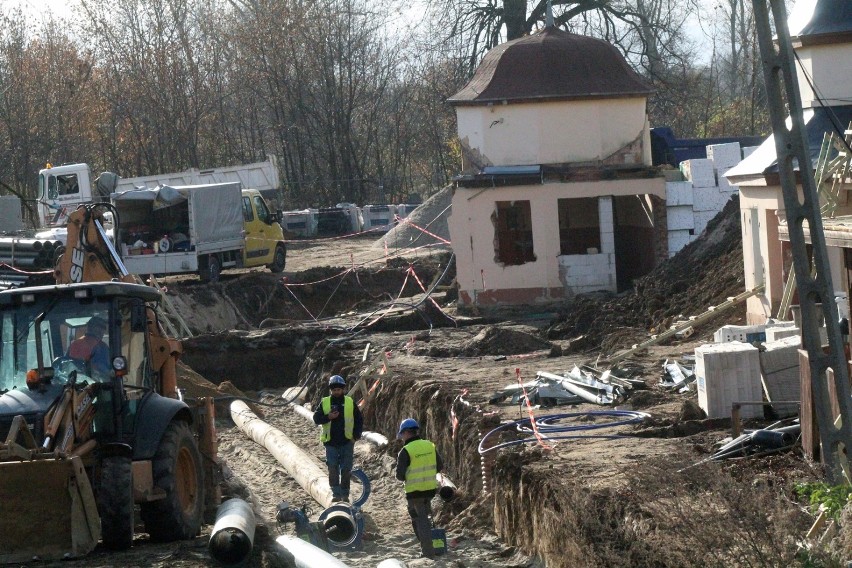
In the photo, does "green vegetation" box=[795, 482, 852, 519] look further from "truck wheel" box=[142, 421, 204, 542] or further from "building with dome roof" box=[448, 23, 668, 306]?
"building with dome roof" box=[448, 23, 668, 306]

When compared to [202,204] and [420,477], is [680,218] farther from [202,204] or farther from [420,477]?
[420,477]

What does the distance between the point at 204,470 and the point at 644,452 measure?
14.6 feet

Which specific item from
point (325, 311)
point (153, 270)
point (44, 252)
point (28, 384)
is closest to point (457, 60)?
point (325, 311)

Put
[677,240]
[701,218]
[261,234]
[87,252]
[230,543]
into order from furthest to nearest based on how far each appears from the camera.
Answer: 1. [261,234]
2. [677,240]
3. [701,218]
4. [87,252]
5. [230,543]

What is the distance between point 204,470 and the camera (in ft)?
39.1

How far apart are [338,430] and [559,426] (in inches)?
97.1

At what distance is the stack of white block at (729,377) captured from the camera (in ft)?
40.2

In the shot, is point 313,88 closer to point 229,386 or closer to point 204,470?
point 229,386

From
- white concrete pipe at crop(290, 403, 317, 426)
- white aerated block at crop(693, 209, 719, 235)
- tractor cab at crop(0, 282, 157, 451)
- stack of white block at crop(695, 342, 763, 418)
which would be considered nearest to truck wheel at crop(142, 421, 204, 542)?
tractor cab at crop(0, 282, 157, 451)

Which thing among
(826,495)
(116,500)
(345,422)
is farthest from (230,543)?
(826,495)

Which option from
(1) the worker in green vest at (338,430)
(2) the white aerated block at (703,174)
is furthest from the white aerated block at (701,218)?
(1) the worker in green vest at (338,430)

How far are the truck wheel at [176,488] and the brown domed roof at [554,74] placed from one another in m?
17.9

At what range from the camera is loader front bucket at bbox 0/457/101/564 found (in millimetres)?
8844

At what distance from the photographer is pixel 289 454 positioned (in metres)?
15.9
